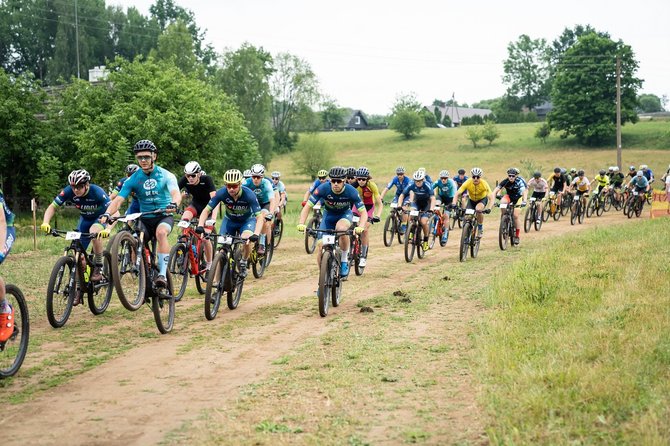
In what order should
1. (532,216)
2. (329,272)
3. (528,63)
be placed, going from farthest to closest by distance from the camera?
(528,63), (532,216), (329,272)

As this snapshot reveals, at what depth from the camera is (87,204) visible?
11.4 metres

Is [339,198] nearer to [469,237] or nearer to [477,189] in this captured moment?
[469,237]

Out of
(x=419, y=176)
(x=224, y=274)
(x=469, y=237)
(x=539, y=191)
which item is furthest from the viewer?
(x=539, y=191)

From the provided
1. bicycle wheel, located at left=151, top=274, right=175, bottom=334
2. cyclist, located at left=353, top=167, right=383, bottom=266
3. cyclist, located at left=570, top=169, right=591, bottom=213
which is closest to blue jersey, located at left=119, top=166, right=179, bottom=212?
bicycle wheel, located at left=151, top=274, right=175, bottom=334

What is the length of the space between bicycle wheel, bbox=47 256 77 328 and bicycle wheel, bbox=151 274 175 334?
1.31 m

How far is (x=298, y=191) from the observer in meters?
66.0

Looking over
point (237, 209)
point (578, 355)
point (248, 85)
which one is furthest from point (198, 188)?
point (248, 85)

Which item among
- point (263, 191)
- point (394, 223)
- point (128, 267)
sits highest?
point (263, 191)

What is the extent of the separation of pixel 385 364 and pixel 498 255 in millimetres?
11344

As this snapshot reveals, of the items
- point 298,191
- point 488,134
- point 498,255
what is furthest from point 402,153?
point 498,255

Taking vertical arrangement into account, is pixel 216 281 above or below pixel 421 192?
below

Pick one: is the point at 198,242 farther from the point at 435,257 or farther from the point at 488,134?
the point at 488,134

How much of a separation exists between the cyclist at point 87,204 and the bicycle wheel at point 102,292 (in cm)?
8

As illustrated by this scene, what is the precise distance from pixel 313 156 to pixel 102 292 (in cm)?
5955
